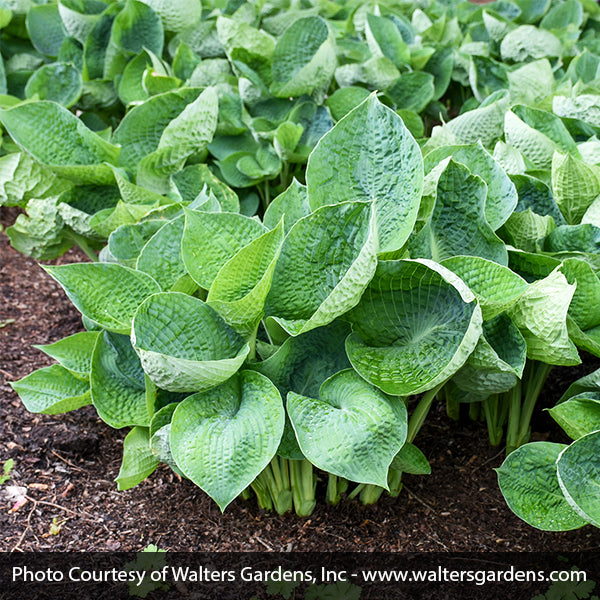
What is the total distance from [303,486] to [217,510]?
0.22 m

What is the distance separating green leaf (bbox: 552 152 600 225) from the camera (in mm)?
1585

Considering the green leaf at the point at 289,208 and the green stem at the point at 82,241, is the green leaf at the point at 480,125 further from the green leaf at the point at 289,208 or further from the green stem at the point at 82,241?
the green stem at the point at 82,241

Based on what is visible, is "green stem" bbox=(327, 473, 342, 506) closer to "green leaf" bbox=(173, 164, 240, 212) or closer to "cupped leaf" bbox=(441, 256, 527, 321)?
"cupped leaf" bbox=(441, 256, 527, 321)

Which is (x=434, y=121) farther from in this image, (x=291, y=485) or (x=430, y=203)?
(x=291, y=485)

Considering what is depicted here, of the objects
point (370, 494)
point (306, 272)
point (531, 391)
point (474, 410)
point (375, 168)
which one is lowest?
point (474, 410)

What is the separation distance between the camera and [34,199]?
6.60 feet

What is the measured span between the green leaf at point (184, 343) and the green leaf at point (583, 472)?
0.56 meters

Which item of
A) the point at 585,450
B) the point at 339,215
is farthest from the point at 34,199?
the point at 585,450

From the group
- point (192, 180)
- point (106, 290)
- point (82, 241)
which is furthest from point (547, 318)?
point (82, 241)

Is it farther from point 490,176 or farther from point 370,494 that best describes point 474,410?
point 490,176

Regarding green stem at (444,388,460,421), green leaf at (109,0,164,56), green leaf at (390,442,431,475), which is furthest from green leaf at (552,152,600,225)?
green leaf at (109,0,164,56)

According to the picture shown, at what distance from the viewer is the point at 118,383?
58.7 inches

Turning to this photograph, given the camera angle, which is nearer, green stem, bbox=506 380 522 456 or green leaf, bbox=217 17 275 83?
green stem, bbox=506 380 522 456

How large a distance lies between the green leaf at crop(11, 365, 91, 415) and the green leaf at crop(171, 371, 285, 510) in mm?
433
